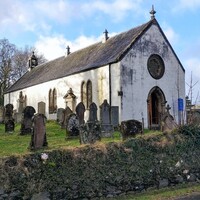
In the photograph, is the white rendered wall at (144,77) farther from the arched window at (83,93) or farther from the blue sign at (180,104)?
the arched window at (83,93)

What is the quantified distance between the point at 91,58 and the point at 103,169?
2083 cm

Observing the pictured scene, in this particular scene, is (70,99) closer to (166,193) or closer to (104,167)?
(104,167)

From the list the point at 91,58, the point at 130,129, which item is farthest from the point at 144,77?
the point at 130,129

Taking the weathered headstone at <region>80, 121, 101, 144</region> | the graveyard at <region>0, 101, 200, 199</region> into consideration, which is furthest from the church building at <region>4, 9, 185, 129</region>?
the graveyard at <region>0, 101, 200, 199</region>

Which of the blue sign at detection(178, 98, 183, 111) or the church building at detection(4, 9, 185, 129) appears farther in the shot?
the blue sign at detection(178, 98, 183, 111)

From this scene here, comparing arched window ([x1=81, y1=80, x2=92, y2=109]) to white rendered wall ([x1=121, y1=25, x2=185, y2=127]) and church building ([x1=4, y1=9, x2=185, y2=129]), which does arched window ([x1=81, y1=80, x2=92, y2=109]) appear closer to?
church building ([x1=4, y1=9, x2=185, y2=129])

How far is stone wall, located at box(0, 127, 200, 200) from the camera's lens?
8.65 metres

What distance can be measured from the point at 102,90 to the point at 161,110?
200 inches

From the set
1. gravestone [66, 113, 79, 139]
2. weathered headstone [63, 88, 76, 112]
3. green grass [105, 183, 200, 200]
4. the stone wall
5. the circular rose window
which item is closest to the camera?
the stone wall

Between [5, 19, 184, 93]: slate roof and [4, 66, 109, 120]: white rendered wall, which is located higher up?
[5, 19, 184, 93]: slate roof

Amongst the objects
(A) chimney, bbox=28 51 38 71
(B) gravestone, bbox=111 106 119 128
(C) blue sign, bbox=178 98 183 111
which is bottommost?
(B) gravestone, bbox=111 106 119 128

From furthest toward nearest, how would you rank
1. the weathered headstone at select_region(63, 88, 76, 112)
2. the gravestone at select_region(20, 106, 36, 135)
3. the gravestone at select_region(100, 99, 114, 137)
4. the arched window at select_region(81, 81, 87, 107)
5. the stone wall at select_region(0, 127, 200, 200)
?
the weathered headstone at select_region(63, 88, 76, 112)
the arched window at select_region(81, 81, 87, 107)
the gravestone at select_region(100, 99, 114, 137)
the gravestone at select_region(20, 106, 36, 135)
the stone wall at select_region(0, 127, 200, 200)

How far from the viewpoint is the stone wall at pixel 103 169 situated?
8648mm

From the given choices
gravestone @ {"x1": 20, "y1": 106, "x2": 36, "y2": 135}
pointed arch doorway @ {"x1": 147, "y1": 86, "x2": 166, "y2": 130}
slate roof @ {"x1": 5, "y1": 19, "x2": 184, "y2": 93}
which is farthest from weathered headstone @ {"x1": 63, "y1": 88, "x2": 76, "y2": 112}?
gravestone @ {"x1": 20, "y1": 106, "x2": 36, "y2": 135}
